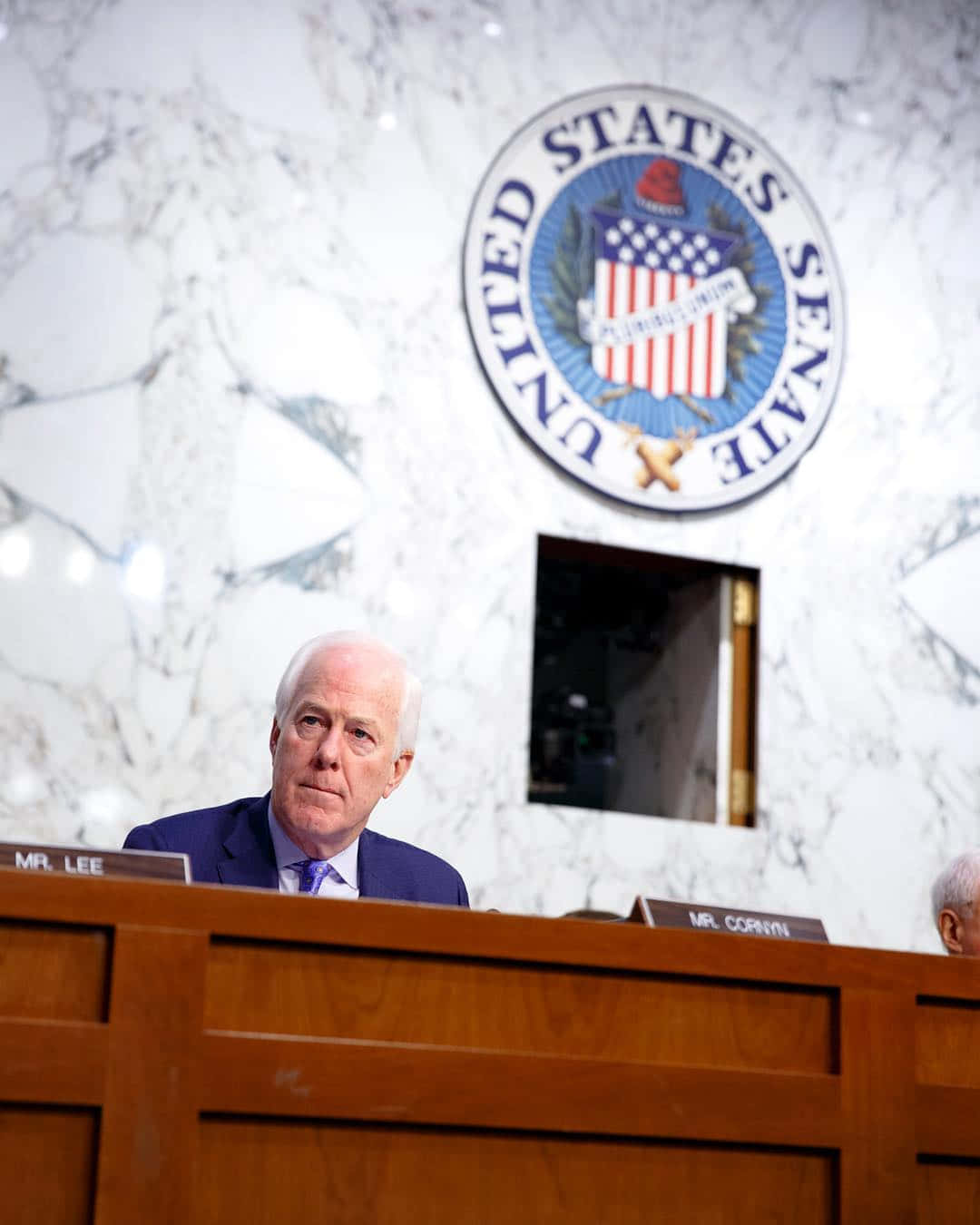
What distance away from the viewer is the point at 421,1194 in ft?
6.72

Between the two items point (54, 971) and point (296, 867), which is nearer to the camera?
point (54, 971)

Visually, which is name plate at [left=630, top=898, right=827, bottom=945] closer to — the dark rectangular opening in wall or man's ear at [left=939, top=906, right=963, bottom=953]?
man's ear at [left=939, top=906, right=963, bottom=953]

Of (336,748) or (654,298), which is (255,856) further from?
(654,298)

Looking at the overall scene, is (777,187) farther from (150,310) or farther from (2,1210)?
(2,1210)

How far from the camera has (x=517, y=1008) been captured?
7.07 feet

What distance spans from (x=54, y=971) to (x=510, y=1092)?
0.55 metres

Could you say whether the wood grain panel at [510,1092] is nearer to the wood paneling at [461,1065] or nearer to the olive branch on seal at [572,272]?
the wood paneling at [461,1065]

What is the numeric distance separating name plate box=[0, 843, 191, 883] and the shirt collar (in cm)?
89

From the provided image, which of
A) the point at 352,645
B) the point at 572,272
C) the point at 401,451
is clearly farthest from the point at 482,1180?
the point at 572,272

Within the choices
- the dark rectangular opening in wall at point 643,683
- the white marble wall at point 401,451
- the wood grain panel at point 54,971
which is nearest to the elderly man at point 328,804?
the wood grain panel at point 54,971

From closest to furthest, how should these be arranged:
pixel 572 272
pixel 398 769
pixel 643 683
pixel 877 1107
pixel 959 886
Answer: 1. pixel 877 1107
2. pixel 398 769
3. pixel 959 886
4. pixel 572 272
5. pixel 643 683

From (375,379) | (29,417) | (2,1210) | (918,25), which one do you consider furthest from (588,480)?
(2,1210)

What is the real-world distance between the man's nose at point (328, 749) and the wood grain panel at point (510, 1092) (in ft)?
3.32

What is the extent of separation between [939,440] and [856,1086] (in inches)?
139
